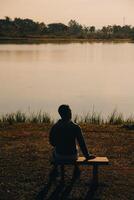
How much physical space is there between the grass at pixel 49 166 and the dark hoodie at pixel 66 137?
0.63 meters

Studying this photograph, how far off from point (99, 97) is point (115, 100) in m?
1.16

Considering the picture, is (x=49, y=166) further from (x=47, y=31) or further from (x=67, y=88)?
(x=47, y=31)

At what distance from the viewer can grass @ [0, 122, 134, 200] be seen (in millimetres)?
8156

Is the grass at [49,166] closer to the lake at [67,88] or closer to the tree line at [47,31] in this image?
the lake at [67,88]

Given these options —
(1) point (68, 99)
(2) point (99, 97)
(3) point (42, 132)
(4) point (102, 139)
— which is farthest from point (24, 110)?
(4) point (102, 139)

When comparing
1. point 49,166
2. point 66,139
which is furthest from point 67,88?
point 66,139

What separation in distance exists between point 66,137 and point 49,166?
1.67 m

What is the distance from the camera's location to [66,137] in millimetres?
8227

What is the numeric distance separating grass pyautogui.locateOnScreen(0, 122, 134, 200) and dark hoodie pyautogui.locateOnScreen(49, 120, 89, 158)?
2.06ft

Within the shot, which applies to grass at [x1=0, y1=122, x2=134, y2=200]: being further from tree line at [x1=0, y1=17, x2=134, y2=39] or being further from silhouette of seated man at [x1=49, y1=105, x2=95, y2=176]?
tree line at [x1=0, y1=17, x2=134, y2=39]

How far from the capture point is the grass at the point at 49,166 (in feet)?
26.8

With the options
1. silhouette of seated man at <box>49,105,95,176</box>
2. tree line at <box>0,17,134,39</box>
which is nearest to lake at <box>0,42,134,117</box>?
silhouette of seated man at <box>49,105,95,176</box>

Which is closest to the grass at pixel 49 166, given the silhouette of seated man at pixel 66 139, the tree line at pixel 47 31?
the silhouette of seated man at pixel 66 139

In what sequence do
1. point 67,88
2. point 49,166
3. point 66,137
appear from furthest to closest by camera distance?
point 67,88 → point 49,166 → point 66,137
